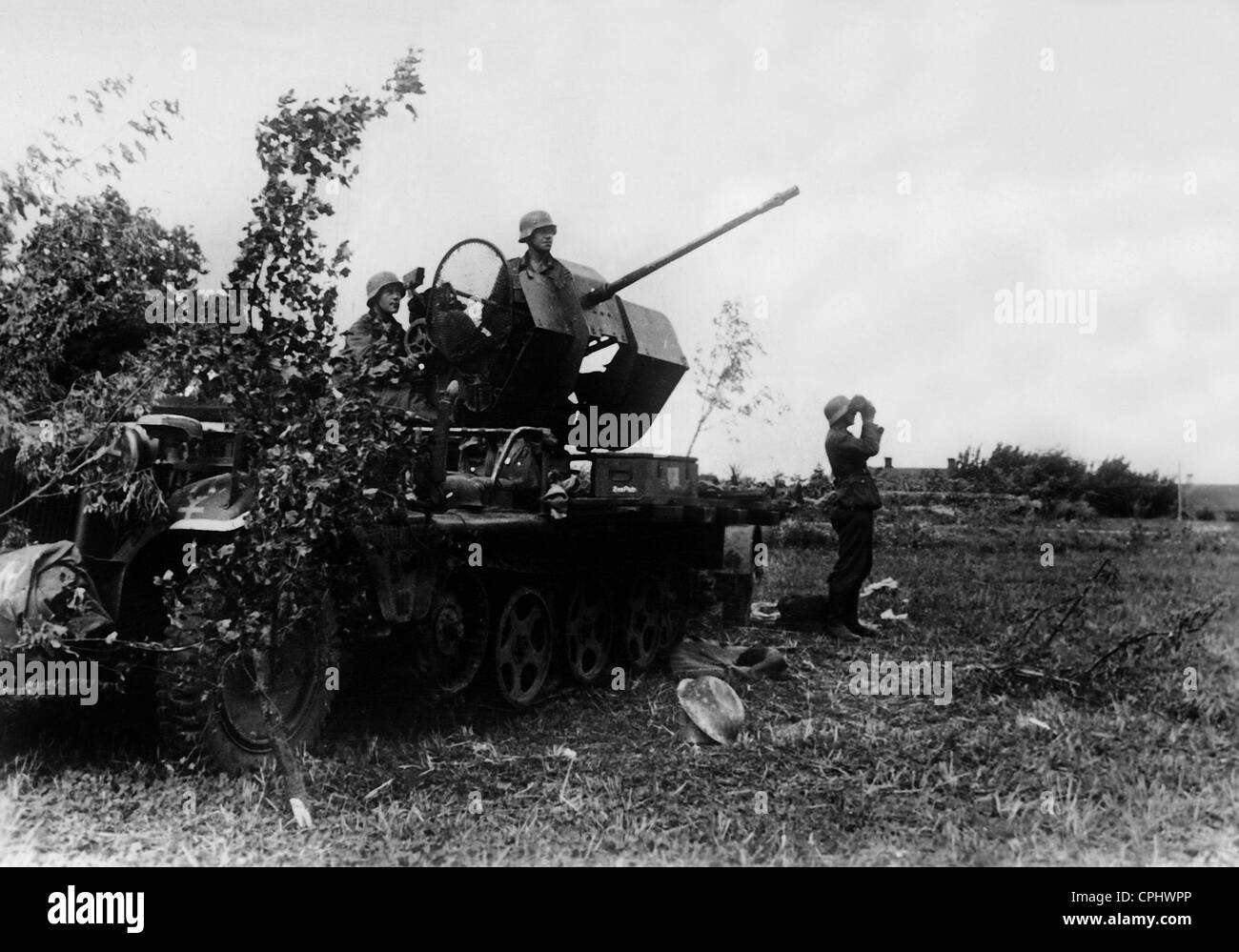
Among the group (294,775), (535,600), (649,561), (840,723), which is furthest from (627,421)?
(294,775)

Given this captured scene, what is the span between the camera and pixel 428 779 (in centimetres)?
556

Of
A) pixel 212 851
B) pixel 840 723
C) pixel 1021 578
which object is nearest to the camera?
pixel 212 851

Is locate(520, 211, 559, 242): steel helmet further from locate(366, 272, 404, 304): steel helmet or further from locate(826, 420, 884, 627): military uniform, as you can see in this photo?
locate(826, 420, 884, 627): military uniform

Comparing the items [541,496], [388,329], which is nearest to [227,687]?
[388,329]

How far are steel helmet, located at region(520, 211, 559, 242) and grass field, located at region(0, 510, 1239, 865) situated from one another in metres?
3.02

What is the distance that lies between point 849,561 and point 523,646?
3.21 metres

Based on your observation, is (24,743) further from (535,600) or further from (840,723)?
(840,723)

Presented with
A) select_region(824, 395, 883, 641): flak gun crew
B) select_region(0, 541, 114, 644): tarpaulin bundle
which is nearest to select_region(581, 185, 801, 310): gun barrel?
select_region(824, 395, 883, 641): flak gun crew

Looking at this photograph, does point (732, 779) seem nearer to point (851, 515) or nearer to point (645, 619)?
point (645, 619)

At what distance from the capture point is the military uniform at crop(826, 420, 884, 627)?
9453mm

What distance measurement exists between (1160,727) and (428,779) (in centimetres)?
390

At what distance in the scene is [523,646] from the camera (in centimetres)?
759

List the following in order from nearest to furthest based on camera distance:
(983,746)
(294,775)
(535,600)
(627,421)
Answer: (294,775)
(983,746)
(535,600)
(627,421)

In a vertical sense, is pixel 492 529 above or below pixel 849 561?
above
